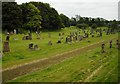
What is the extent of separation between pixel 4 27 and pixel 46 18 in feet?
101

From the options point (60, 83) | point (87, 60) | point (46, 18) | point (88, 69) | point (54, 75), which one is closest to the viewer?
point (60, 83)

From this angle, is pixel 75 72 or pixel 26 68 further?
pixel 26 68

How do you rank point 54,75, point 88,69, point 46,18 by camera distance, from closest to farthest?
point 54,75
point 88,69
point 46,18

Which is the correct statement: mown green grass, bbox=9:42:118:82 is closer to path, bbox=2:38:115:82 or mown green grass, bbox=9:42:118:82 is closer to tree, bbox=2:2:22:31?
path, bbox=2:38:115:82

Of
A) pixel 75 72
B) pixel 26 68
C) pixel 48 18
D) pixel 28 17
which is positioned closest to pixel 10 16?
pixel 28 17

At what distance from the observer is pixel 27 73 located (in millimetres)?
28469

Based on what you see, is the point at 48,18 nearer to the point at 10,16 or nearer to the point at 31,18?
the point at 31,18

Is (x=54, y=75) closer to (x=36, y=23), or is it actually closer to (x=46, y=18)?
(x=36, y=23)

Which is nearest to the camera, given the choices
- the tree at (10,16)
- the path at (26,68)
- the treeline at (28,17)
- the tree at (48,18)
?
the path at (26,68)

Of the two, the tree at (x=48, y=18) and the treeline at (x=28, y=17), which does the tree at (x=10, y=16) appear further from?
the tree at (x=48, y=18)

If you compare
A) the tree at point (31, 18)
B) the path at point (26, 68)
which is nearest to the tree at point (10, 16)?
the tree at point (31, 18)

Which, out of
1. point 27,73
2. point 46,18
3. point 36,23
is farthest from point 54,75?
point 46,18

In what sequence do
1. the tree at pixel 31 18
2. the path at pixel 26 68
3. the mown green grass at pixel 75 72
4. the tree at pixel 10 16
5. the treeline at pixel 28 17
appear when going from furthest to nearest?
1. the tree at pixel 31 18
2. the treeline at pixel 28 17
3. the tree at pixel 10 16
4. the path at pixel 26 68
5. the mown green grass at pixel 75 72

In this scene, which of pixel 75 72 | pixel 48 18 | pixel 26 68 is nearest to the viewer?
pixel 75 72
